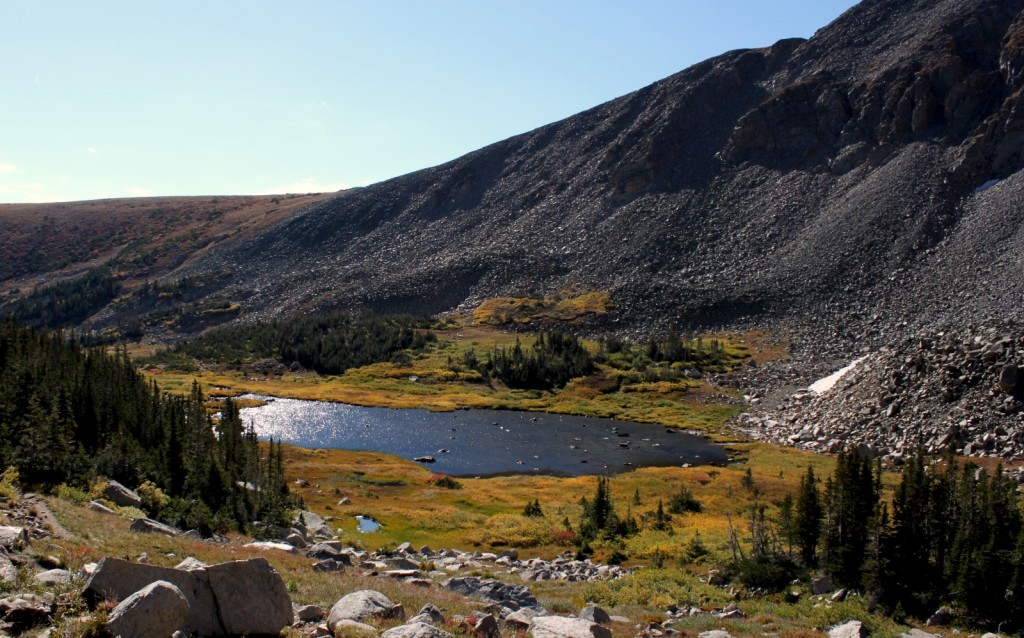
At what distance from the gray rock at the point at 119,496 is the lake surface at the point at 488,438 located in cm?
3713

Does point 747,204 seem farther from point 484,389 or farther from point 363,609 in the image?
point 363,609

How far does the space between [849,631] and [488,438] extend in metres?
57.5

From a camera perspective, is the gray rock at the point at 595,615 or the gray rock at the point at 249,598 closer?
the gray rock at the point at 249,598

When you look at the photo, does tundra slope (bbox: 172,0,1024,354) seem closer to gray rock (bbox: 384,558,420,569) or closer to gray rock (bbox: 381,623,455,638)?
gray rock (bbox: 384,558,420,569)

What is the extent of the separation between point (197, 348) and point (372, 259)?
146 feet

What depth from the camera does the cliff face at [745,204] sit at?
111 m

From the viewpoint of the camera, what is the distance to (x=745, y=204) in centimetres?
13662

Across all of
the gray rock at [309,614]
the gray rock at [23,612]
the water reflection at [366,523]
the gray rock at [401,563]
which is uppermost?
the gray rock at [23,612]

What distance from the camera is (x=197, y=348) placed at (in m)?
126

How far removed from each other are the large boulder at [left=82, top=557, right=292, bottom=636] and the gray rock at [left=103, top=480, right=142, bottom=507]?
1728cm

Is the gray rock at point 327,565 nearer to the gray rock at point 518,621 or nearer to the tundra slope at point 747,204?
the gray rock at point 518,621

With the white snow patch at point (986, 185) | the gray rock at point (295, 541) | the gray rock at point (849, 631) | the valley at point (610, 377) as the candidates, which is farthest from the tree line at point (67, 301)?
the white snow patch at point (986, 185)

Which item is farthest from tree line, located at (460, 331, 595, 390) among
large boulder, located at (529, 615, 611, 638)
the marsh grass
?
large boulder, located at (529, 615, 611, 638)

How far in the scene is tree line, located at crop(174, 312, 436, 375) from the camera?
11762 centimetres
